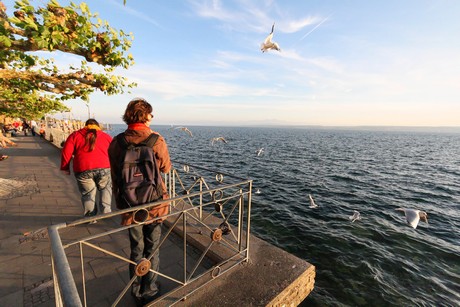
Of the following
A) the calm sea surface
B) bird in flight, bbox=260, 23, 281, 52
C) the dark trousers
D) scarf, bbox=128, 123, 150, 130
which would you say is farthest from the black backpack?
bird in flight, bbox=260, 23, 281, 52

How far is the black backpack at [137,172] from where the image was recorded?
2510 millimetres

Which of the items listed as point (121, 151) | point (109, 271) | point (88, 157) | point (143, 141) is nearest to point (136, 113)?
point (143, 141)

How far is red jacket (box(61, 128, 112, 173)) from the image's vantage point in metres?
4.23

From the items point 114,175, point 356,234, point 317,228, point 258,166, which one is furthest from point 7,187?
point 258,166

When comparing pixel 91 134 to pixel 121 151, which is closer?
pixel 121 151

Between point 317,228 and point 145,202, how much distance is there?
8.71 meters

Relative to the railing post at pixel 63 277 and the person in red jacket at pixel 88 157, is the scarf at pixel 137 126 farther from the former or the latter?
the person in red jacket at pixel 88 157

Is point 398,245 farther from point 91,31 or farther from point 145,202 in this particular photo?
point 91,31

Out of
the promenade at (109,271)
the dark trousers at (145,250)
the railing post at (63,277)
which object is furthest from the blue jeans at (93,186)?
the railing post at (63,277)

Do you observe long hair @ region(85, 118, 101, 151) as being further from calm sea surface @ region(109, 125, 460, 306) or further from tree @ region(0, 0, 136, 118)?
calm sea surface @ region(109, 125, 460, 306)

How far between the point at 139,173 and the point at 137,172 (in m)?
0.03

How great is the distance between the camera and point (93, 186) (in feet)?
15.6

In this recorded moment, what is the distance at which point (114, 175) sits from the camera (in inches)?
103

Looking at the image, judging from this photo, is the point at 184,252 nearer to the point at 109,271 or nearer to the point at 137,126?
the point at 109,271
